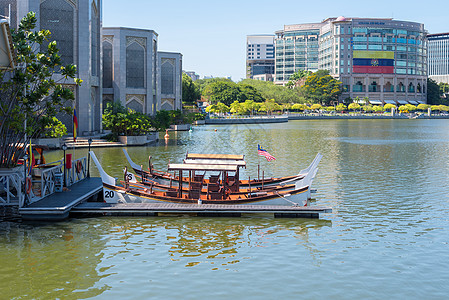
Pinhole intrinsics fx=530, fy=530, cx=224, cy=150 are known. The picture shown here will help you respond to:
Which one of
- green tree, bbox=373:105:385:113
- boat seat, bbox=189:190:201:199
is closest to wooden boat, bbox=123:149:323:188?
boat seat, bbox=189:190:201:199

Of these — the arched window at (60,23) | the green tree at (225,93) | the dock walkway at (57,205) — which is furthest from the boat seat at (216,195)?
the green tree at (225,93)

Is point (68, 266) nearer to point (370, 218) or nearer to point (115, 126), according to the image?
point (370, 218)

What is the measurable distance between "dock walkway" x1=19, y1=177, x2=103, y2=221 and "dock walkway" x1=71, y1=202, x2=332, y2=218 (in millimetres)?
648

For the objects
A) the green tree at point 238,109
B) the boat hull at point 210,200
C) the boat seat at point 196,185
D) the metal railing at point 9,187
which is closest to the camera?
the metal railing at point 9,187

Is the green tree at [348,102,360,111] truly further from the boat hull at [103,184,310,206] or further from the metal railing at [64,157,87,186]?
the boat hull at [103,184,310,206]

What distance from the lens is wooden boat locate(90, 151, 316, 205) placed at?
2584 cm

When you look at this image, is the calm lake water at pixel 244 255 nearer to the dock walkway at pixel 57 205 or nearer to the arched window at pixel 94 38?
the dock walkway at pixel 57 205

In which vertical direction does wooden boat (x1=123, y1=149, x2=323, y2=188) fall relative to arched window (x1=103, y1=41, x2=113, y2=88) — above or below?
below

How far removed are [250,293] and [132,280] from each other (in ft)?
12.7

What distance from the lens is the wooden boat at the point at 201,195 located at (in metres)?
25.8

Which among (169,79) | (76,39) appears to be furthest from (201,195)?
(169,79)

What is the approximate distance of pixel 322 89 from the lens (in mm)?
195250

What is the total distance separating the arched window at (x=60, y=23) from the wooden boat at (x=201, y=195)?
3574 centimetres

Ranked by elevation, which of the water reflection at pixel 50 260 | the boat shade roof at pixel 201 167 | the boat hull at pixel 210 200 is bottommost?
the water reflection at pixel 50 260
